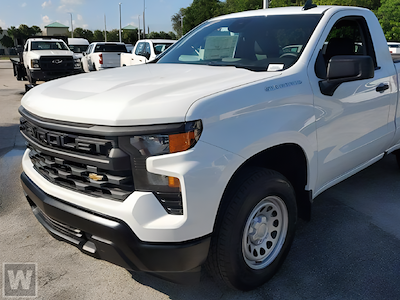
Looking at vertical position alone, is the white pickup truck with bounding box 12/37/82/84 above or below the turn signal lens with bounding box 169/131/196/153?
below

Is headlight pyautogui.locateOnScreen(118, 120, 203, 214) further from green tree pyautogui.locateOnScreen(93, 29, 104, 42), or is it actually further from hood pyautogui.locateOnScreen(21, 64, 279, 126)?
green tree pyautogui.locateOnScreen(93, 29, 104, 42)

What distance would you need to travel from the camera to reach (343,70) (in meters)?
2.72

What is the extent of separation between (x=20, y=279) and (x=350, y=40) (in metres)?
3.58

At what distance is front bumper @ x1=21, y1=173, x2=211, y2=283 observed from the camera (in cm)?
202

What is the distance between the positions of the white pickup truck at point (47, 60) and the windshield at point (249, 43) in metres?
10.9

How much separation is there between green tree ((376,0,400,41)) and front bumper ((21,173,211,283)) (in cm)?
2958

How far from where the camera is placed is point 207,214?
2043 mm

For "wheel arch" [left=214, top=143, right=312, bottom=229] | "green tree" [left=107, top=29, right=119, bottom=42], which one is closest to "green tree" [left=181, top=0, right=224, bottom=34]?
"green tree" [left=107, top=29, right=119, bottom=42]

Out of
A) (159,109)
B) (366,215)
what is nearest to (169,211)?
(159,109)

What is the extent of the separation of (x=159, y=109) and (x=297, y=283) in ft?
5.33

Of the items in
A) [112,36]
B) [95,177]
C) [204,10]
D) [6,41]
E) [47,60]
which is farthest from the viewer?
[112,36]

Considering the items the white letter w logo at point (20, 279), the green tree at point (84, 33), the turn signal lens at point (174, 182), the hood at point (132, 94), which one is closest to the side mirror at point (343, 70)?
the hood at point (132, 94)

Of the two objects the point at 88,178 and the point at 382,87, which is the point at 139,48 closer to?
the point at 382,87

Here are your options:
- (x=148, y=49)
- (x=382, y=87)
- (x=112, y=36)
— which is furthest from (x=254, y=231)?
(x=112, y=36)
